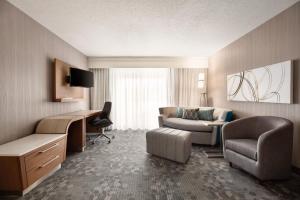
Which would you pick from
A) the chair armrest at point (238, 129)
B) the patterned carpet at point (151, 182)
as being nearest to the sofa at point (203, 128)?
the patterned carpet at point (151, 182)

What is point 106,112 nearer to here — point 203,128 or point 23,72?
point 23,72

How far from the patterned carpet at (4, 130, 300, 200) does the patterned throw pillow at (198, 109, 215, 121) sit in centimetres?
140

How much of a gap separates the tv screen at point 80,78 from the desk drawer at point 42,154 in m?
1.63

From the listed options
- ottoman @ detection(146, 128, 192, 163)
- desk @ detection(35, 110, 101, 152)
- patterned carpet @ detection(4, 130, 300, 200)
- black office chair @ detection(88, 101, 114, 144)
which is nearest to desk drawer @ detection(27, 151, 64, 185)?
patterned carpet @ detection(4, 130, 300, 200)

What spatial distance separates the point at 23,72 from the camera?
2402 millimetres

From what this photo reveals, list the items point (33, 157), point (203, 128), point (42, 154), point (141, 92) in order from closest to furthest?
point (33, 157) → point (42, 154) → point (203, 128) → point (141, 92)

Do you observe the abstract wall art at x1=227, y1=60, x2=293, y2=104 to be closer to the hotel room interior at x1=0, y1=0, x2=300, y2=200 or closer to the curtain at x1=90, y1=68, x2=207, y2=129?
the hotel room interior at x1=0, y1=0, x2=300, y2=200

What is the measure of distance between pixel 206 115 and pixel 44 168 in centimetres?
370

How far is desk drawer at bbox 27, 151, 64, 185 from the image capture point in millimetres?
1881

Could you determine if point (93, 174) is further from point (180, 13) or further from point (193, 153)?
point (180, 13)

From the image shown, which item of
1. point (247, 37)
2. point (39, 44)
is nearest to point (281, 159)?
point (247, 37)

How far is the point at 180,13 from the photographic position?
2438 mm

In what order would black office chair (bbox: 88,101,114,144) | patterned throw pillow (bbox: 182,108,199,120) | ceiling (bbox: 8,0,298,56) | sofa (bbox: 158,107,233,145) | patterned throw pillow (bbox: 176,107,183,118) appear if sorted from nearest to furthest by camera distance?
ceiling (bbox: 8,0,298,56) < sofa (bbox: 158,107,233,145) < black office chair (bbox: 88,101,114,144) < patterned throw pillow (bbox: 182,108,199,120) < patterned throw pillow (bbox: 176,107,183,118)

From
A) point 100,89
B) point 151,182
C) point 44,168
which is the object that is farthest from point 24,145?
point 100,89
